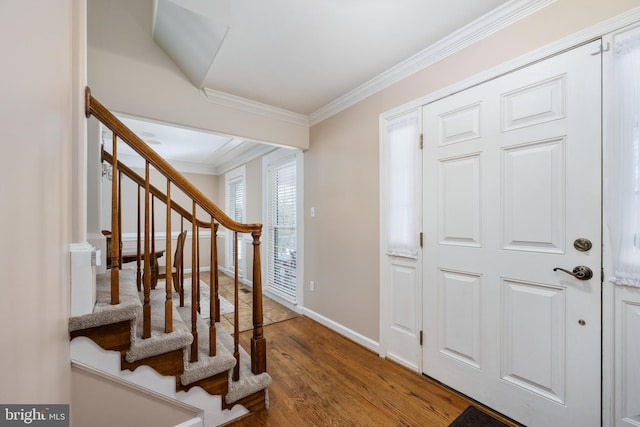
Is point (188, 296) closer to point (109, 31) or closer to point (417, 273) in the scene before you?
point (417, 273)

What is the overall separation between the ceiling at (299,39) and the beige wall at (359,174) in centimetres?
17

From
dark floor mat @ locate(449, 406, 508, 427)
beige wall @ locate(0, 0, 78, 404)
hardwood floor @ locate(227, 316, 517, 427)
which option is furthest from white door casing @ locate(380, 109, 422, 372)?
beige wall @ locate(0, 0, 78, 404)

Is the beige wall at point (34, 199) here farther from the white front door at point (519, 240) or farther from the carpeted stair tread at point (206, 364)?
the white front door at point (519, 240)

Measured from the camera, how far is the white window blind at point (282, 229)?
364 centimetres

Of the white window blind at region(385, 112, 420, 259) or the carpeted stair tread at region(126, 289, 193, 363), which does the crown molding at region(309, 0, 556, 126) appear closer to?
the white window blind at region(385, 112, 420, 259)

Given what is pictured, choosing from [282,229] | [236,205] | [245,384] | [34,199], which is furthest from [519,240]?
[236,205]

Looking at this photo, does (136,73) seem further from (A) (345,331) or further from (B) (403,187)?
(A) (345,331)

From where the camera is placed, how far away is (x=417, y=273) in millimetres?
2062

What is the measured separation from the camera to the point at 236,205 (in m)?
5.39

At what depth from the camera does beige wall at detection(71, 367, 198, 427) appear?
1.21 metres

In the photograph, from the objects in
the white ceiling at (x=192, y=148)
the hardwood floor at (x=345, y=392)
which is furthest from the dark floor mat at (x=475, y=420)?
the white ceiling at (x=192, y=148)

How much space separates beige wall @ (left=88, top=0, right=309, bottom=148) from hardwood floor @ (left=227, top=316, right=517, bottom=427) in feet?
7.26

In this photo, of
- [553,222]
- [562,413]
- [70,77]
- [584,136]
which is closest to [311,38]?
[70,77]

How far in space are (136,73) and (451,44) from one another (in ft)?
7.86
